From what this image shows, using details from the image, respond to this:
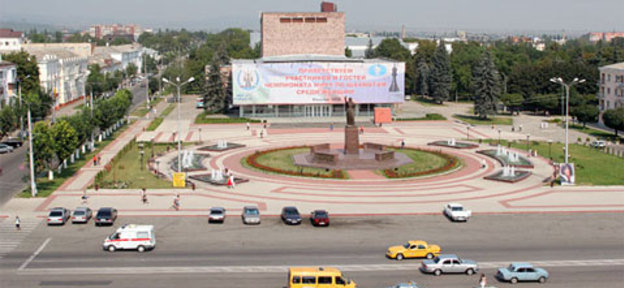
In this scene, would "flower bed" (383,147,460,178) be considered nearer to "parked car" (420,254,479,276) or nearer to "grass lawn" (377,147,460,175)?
"grass lawn" (377,147,460,175)

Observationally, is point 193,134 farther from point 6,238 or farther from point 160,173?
point 6,238

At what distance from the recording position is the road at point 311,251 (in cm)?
3300

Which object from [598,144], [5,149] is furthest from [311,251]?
[598,144]

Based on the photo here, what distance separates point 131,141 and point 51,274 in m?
47.3

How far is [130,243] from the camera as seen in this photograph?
123 feet

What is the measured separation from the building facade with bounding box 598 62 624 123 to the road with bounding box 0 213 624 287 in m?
57.4

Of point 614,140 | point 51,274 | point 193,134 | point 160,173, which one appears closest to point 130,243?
point 51,274

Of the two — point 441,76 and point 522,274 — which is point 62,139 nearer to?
point 522,274

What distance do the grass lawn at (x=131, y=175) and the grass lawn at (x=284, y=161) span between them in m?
9.42

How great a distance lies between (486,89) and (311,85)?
83.6 ft

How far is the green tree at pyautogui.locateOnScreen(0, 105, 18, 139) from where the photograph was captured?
77250 millimetres

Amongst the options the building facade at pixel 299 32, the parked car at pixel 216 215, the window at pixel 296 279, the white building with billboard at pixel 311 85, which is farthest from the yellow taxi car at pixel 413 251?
the building facade at pixel 299 32

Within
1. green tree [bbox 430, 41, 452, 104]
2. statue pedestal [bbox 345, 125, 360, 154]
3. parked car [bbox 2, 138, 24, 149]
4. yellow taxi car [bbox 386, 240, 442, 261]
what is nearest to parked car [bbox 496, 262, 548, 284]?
yellow taxi car [bbox 386, 240, 442, 261]

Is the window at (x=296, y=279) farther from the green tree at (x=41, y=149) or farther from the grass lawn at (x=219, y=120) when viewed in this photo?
the grass lawn at (x=219, y=120)
